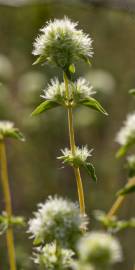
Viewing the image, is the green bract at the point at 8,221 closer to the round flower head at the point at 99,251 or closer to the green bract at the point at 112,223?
the green bract at the point at 112,223

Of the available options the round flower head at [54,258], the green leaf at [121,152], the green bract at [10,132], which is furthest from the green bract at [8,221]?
the green leaf at [121,152]

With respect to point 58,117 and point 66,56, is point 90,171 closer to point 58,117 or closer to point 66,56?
point 66,56

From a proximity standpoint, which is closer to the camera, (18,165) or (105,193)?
(105,193)

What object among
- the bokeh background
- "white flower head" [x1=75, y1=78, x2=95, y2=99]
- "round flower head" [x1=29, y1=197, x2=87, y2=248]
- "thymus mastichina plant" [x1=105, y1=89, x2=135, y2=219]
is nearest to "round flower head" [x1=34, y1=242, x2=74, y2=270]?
"round flower head" [x1=29, y1=197, x2=87, y2=248]

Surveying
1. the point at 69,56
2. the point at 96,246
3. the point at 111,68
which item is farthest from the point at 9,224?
the point at 111,68

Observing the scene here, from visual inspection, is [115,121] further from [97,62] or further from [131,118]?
[131,118]

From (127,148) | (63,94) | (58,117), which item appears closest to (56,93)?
(63,94)
